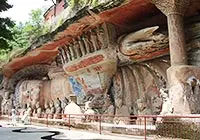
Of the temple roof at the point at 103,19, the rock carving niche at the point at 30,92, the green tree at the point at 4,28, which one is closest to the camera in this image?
the green tree at the point at 4,28

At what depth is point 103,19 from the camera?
1080 cm

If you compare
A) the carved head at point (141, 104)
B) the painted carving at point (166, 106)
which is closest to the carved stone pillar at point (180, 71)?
the painted carving at point (166, 106)

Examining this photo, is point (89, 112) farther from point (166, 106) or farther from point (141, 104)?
point (166, 106)

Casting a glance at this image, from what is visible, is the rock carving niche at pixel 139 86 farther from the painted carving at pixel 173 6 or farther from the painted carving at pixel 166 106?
the painted carving at pixel 173 6

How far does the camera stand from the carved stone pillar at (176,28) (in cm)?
816

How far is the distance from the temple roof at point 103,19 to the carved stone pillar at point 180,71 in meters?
1.02

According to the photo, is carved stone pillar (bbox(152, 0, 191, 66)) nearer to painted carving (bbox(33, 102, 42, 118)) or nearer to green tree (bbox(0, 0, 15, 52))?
green tree (bbox(0, 0, 15, 52))

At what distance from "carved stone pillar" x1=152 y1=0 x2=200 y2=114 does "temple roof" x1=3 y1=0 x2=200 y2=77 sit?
1016mm

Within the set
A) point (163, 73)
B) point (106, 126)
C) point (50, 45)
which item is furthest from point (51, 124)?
point (163, 73)

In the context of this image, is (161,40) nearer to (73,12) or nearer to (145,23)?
(145,23)

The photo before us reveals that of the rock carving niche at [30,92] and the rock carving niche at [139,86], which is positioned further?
the rock carving niche at [30,92]

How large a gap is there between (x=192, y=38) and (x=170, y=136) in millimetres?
3520

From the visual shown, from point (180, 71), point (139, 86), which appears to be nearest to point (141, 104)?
point (139, 86)

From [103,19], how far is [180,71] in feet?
13.3
